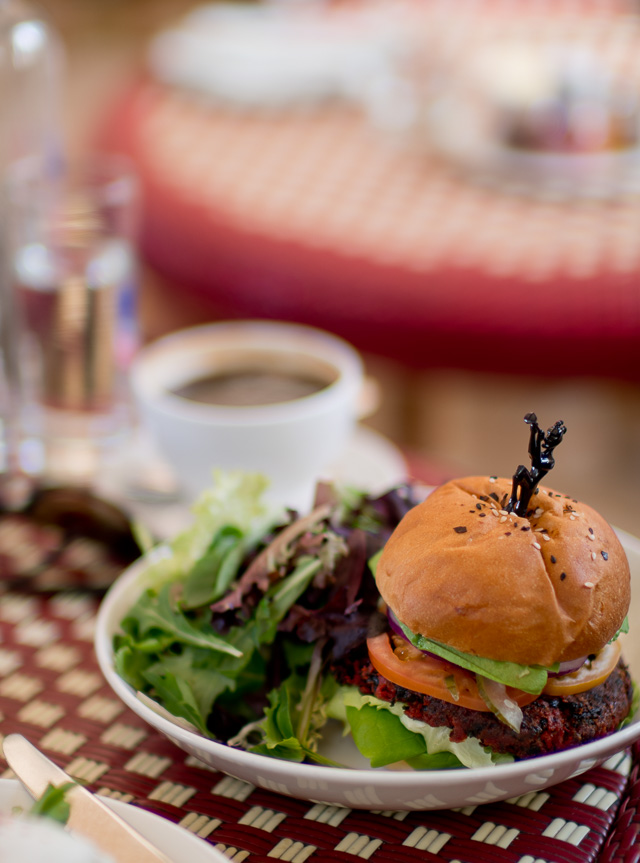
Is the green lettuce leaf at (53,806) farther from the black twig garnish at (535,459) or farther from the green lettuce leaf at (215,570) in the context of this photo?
the black twig garnish at (535,459)

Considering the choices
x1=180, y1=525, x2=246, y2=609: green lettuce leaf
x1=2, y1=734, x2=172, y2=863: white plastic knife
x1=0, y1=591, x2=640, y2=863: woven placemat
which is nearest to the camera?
x1=2, y1=734, x2=172, y2=863: white plastic knife

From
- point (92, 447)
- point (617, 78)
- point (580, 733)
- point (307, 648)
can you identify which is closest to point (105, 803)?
point (307, 648)

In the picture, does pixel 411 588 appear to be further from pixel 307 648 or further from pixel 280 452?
pixel 280 452

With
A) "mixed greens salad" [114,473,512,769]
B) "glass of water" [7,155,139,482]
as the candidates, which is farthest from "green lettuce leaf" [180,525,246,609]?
"glass of water" [7,155,139,482]

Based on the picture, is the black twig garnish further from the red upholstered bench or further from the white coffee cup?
the red upholstered bench

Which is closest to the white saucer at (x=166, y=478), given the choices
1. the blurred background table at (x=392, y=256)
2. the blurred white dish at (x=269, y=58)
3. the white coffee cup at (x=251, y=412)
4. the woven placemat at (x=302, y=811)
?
the white coffee cup at (x=251, y=412)

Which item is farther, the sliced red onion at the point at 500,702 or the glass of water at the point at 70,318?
the glass of water at the point at 70,318

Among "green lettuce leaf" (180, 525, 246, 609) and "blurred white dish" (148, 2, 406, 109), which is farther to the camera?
"blurred white dish" (148, 2, 406, 109)
